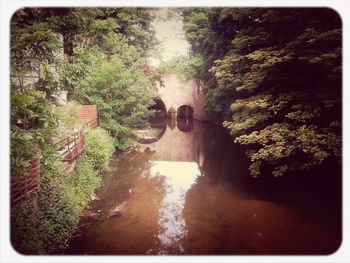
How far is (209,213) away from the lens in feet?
33.1

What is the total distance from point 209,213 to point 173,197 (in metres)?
2.10

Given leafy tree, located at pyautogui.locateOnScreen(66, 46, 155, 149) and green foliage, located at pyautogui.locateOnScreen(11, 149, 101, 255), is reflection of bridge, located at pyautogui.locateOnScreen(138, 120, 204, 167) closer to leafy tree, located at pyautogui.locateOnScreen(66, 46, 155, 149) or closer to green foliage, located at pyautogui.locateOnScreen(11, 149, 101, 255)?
leafy tree, located at pyautogui.locateOnScreen(66, 46, 155, 149)

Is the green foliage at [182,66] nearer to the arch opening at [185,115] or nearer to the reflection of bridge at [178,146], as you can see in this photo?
the reflection of bridge at [178,146]

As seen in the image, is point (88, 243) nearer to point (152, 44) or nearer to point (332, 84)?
point (332, 84)

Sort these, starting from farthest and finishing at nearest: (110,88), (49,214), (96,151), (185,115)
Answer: (185,115) < (110,88) < (96,151) < (49,214)

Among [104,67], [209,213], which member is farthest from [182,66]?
[209,213]

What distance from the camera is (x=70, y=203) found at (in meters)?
8.78

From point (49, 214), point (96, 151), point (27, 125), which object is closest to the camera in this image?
point (27, 125)

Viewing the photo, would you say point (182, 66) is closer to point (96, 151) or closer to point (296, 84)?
point (96, 151)

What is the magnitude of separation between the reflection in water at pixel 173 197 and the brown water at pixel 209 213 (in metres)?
0.03

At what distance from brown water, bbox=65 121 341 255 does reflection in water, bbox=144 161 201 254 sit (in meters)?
0.03

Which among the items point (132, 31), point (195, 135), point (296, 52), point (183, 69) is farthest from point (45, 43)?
point (183, 69)

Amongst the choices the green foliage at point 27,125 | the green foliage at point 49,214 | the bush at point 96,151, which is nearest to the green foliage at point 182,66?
the bush at point 96,151

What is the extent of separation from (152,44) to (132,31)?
194 cm
